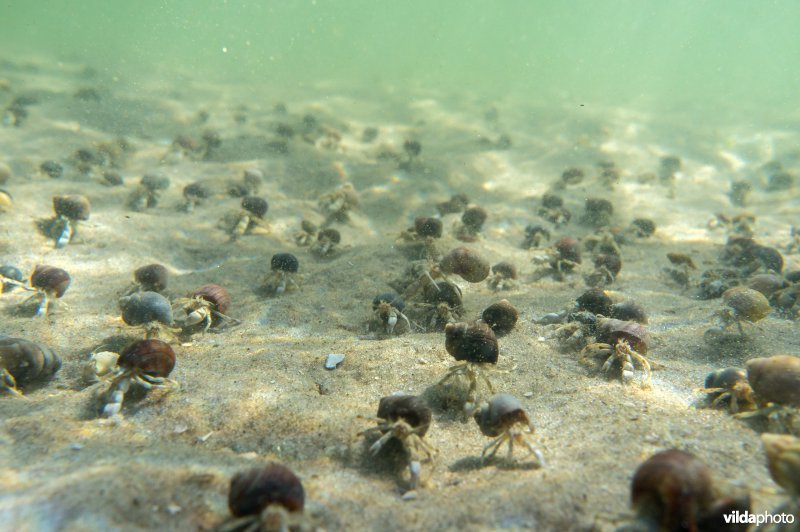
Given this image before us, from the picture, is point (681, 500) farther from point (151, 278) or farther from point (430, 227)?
point (151, 278)

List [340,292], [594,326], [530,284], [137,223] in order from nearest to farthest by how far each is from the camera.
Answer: [594,326] → [340,292] → [530,284] → [137,223]

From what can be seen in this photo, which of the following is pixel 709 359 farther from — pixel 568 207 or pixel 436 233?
pixel 568 207

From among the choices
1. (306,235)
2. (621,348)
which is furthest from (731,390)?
(306,235)

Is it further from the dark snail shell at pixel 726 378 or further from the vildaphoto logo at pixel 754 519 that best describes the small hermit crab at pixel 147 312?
the dark snail shell at pixel 726 378

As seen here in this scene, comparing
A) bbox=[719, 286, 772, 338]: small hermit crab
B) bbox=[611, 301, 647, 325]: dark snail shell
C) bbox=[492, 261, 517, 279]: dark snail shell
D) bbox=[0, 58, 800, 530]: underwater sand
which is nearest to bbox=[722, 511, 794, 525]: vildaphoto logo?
bbox=[0, 58, 800, 530]: underwater sand

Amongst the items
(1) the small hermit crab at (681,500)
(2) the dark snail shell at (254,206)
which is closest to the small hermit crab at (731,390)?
(1) the small hermit crab at (681,500)

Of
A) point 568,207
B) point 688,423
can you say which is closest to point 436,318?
point 688,423
